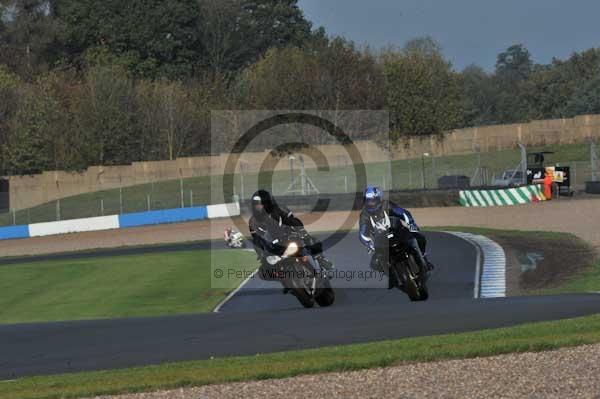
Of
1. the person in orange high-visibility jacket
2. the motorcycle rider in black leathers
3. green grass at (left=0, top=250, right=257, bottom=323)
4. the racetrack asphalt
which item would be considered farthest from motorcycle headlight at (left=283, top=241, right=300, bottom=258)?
the person in orange high-visibility jacket

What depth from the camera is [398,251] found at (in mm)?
17016

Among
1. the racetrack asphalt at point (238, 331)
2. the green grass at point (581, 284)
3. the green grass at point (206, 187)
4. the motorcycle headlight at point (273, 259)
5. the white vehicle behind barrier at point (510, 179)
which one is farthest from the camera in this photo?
the green grass at point (206, 187)

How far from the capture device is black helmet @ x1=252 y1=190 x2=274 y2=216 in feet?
55.2

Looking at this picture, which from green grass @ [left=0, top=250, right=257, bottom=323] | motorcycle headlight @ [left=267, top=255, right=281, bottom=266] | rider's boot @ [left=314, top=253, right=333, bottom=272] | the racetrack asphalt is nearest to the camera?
the racetrack asphalt

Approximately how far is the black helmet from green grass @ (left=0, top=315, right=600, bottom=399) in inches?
178

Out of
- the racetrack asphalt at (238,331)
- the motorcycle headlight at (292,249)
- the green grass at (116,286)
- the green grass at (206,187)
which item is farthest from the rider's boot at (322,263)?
the green grass at (206,187)

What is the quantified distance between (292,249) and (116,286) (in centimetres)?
1265

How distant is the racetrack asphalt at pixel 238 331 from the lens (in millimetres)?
13289

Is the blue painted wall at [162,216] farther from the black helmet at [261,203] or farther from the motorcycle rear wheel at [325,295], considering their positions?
the black helmet at [261,203]

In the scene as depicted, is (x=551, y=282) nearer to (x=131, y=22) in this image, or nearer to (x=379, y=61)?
(x=379, y=61)

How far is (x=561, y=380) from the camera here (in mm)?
10188

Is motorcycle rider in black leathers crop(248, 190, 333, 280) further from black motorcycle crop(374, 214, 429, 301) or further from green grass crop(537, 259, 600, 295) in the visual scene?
green grass crop(537, 259, 600, 295)

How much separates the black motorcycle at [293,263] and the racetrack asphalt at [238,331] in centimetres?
72

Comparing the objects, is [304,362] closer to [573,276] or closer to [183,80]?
[573,276]
